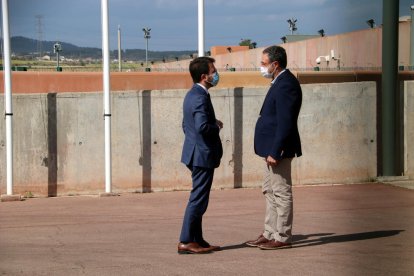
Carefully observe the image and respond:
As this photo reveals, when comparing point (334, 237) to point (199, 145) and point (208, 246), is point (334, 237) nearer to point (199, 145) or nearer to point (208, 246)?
point (208, 246)

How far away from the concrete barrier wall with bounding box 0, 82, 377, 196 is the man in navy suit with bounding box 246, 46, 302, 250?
3.96m

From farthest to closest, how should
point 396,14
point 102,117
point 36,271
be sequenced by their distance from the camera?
1. point 102,117
2. point 396,14
3. point 36,271

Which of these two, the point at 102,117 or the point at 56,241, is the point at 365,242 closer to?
the point at 56,241

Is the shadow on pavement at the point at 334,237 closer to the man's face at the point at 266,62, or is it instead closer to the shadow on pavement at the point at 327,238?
the shadow on pavement at the point at 327,238

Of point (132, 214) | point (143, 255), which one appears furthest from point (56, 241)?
point (132, 214)

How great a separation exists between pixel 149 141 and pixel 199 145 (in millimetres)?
4476

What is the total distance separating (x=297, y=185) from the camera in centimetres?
1020

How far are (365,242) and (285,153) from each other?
93 centimetres

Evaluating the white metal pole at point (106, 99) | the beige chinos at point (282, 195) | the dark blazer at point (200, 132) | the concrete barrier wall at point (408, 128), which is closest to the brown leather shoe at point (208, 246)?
the beige chinos at point (282, 195)

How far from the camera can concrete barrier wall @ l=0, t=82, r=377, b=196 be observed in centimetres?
959

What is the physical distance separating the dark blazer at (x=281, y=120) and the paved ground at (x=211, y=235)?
0.83 m

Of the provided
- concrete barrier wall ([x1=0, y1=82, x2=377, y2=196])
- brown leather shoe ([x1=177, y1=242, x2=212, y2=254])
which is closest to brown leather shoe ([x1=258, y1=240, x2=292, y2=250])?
brown leather shoe ([x1=177, y1=242, x2=212, y2=254])

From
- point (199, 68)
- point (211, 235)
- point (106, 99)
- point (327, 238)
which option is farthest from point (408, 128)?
point (199, 68)

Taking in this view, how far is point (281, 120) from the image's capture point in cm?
529
